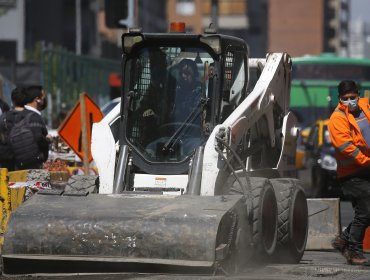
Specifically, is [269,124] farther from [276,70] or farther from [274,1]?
[274,1]

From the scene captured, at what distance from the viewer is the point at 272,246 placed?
11.4 metres

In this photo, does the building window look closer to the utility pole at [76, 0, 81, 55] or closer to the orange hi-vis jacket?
the utility pole at [76, 0, 81, 55]

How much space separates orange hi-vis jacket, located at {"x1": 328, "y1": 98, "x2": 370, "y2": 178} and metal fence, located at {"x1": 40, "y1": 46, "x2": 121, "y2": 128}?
47.8ft

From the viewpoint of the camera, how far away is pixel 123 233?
10328 mm

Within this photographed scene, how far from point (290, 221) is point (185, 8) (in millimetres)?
114713

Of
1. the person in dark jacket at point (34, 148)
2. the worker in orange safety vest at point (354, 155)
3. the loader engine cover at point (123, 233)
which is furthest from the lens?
the person in dark jacket at point (34, 148)

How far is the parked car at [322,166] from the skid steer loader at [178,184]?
1160 cm

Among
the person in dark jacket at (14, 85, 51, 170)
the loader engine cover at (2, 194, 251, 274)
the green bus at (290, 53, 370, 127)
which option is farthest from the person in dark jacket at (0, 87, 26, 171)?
the green bus at (290, 53, 370, 127)

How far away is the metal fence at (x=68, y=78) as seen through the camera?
3055cm

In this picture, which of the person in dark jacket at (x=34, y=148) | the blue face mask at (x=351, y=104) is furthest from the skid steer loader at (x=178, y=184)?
the person in dark jacket at (x=34, y=148)

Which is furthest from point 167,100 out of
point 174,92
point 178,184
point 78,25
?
point 78,25

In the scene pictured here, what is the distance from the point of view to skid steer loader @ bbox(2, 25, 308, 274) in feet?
33.9

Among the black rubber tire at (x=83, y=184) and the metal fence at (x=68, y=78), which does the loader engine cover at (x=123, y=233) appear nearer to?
the black rubber tire at (x=83, y=184)

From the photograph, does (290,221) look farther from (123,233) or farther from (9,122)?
(9,122)
